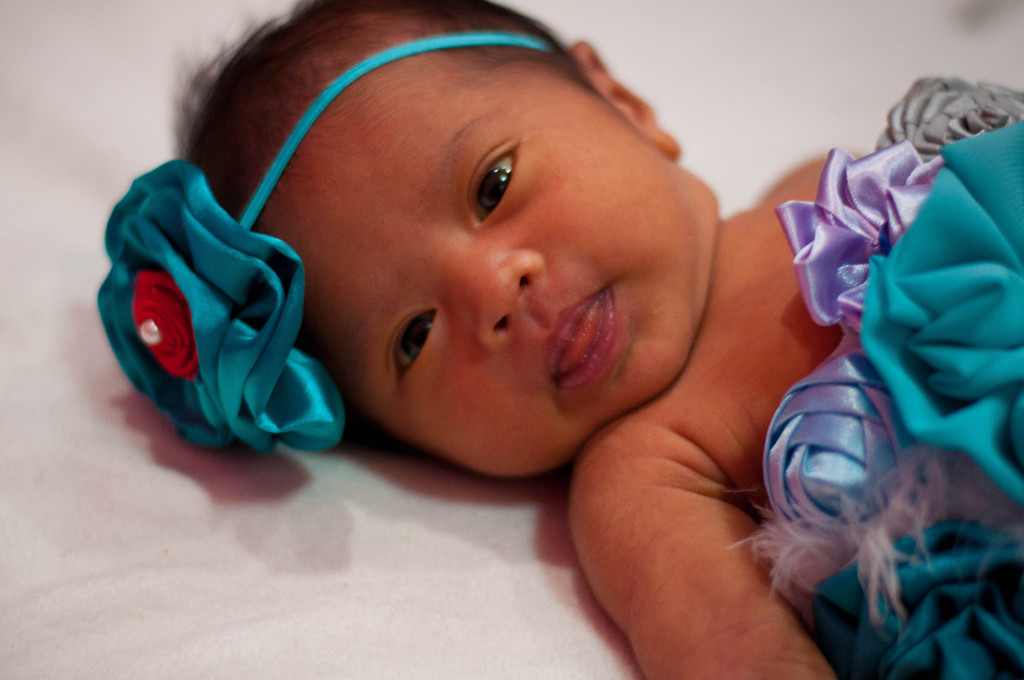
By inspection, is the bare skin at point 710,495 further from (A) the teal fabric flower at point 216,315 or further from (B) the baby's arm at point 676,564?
(A) the teal fabric flower at point 216,315

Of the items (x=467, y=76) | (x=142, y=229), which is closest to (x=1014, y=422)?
(x=467, y=76)

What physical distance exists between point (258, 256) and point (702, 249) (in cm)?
57

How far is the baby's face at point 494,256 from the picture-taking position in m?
1.03

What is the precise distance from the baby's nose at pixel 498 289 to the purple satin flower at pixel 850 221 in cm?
29

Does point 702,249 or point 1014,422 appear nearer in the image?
point 1014,422

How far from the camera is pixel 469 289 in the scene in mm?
1023

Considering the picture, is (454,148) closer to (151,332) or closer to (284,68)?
(284,68)

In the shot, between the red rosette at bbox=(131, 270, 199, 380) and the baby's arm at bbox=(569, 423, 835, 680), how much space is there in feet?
1.70

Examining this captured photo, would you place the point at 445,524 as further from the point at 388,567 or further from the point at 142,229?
the point at 142,229

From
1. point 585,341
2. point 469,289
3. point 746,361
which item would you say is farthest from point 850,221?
point 469,289

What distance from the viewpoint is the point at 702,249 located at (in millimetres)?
1174

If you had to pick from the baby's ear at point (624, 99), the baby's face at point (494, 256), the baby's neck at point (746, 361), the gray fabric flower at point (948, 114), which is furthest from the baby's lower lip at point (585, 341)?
the gray fabric flower at point (948, 114)

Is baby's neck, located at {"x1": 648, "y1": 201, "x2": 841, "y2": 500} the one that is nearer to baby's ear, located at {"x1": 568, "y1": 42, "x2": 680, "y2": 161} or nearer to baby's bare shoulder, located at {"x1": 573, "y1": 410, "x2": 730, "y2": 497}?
baby's bare shoulder, located at {"x1": 573, "y1": 410, "x2": 730, "y2": 497}

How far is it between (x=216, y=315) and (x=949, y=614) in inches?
33.1
